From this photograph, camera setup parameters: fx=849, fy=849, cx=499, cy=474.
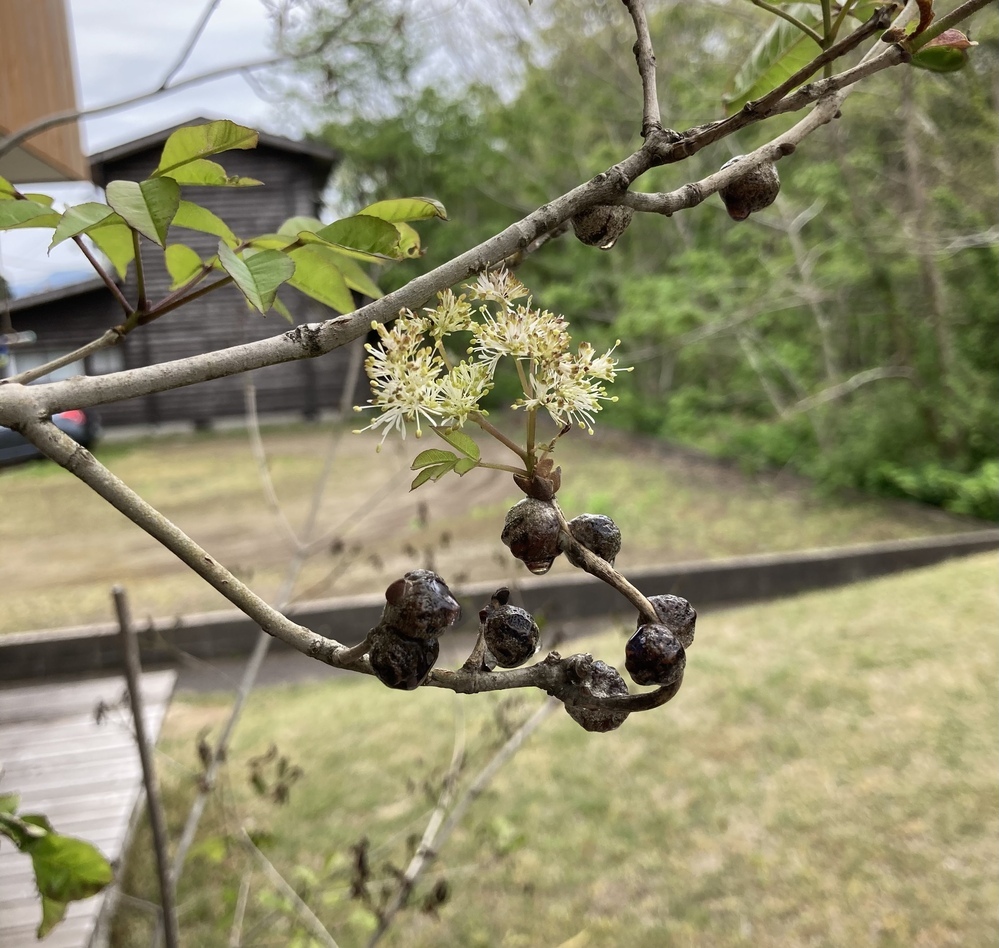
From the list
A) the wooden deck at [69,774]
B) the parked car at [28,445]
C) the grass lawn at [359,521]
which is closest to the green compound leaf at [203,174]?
the wooden deck at [69,774]

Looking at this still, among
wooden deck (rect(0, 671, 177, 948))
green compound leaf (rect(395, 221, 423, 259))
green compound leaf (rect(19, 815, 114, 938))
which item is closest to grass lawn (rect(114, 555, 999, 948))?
wooden deck (rect(0, 671, 177, 948))

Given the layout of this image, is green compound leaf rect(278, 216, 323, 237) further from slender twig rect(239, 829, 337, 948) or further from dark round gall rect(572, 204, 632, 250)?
slender twig rect(239, 829, 337, 948)

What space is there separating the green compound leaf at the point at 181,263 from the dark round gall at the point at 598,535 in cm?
40

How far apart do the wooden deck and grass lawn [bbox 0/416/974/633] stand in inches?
Result: 45.1

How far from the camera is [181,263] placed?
64cm

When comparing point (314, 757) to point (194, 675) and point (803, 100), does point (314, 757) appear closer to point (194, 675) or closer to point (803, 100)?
point (194, 675)

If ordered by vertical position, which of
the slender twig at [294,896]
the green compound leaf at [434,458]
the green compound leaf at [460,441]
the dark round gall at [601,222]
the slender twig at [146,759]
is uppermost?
the dark round gall at [601,222]

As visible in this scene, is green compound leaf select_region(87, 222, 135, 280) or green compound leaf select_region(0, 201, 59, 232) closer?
green compound leaf select_region(0, 201, 59, 232)

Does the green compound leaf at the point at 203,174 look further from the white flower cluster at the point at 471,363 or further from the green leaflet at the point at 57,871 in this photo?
the green leaflet at the point at 57,871

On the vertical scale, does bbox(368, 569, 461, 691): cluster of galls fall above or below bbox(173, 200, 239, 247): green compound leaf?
below

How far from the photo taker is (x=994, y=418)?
18.3 ft

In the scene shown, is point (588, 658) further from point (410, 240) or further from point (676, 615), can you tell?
point (410, 240)

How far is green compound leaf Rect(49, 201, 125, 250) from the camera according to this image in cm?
39

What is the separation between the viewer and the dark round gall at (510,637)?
0.34 metres
